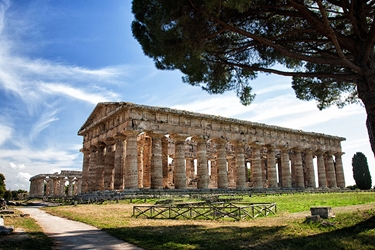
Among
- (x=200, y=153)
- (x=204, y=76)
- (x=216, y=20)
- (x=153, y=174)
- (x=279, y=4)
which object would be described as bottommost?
(x=153, y=174)

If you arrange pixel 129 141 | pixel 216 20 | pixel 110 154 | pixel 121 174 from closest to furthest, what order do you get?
pixel 216 20 < pixel 129 141 < pixel 121 174 < pixel 110 154

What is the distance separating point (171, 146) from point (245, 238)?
27.9 metres

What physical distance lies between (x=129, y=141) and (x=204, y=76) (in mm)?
12455

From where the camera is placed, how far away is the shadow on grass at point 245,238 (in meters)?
7.69

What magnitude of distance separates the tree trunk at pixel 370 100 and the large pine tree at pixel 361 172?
3426 cm

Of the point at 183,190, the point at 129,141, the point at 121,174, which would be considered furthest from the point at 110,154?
the point at 183,190

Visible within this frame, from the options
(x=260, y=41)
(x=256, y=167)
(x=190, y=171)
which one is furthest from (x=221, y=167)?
(x=260, y=41)

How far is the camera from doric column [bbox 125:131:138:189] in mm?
23422

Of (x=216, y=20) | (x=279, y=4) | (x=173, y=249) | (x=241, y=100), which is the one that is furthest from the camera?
(x=241, y=100)

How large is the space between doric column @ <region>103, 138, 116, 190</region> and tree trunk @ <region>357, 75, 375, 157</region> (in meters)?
21.4

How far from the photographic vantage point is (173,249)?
739cm

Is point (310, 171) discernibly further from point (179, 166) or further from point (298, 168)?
point (179, 166)

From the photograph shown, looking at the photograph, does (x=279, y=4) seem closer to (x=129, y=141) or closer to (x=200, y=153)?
(x=129, y=141)

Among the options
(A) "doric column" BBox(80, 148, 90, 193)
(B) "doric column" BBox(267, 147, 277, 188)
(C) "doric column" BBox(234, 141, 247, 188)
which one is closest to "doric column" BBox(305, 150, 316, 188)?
(B) "doric column" BBox(267, 147, 277, 188)
